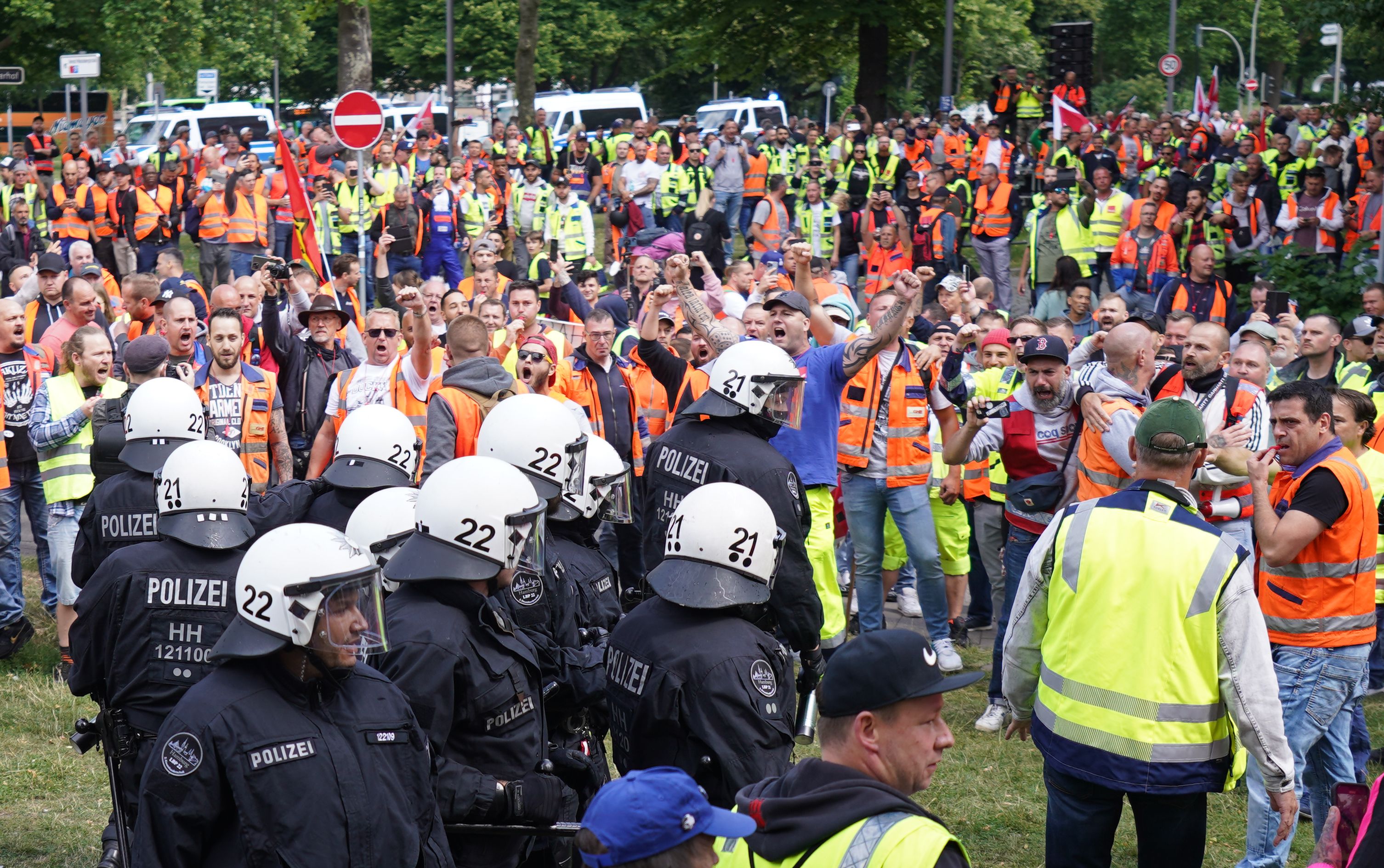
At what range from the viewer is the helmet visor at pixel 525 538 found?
14.9ft

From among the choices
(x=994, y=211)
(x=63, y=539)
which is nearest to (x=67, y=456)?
(x=63, y=539)

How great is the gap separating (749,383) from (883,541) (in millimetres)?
2907

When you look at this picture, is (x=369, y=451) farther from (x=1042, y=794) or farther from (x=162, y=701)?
(x=1042, y=794)

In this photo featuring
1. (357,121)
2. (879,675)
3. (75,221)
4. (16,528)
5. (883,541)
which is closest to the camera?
(879,675)

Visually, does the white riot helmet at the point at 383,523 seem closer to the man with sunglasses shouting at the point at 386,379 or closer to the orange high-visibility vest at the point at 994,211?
the man with sunglasses shouting at the point at 386,379

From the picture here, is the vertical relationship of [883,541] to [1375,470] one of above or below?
below

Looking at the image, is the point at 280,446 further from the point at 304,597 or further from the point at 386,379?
the point at 304,597

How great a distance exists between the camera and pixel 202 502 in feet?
17.0

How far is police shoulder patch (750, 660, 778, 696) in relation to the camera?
14.2 ft

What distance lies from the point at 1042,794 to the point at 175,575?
4272 mm

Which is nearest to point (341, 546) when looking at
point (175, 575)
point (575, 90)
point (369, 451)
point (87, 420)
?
point (175, 575)

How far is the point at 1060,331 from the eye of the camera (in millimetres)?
10320

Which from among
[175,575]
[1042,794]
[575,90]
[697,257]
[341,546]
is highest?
[575,90]

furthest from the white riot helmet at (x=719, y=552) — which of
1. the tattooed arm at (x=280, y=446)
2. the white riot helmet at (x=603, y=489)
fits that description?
the tattooed arm at (x=280, y=446)
